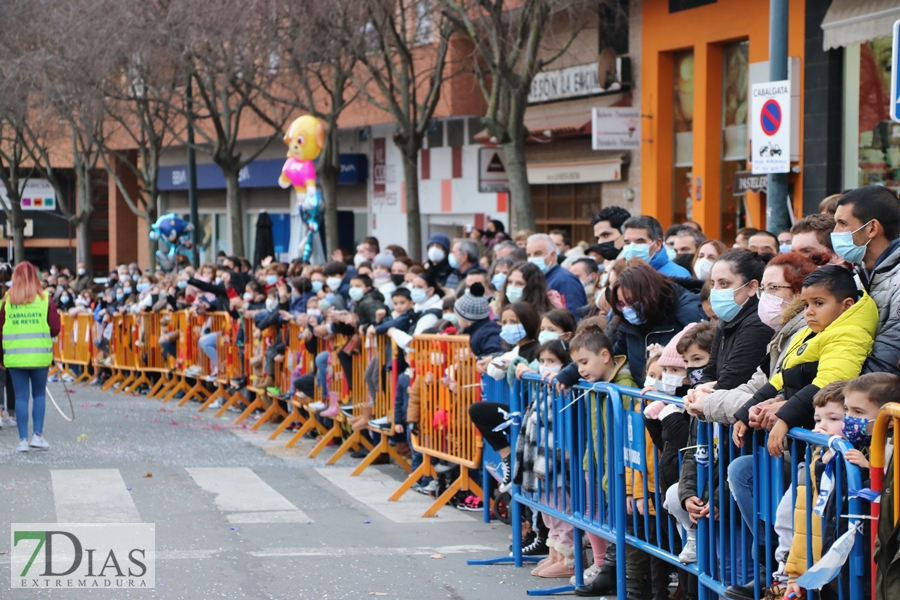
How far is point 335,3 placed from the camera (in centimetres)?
1839

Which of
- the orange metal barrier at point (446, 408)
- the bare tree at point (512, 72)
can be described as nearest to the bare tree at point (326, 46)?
the bare tree at point (512, 72)

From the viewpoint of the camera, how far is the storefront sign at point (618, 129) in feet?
69.3

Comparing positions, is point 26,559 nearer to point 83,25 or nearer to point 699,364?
point 699,364

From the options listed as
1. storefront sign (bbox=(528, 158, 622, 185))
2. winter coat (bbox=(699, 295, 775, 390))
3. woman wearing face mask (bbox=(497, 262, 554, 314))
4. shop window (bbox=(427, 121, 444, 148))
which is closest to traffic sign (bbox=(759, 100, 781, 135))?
woman wearing face mask (bbox=(497, 262, 554, 314))

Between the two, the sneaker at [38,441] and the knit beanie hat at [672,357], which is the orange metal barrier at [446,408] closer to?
the knit beanie hat at [672,357]

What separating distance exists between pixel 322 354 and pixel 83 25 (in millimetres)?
10659

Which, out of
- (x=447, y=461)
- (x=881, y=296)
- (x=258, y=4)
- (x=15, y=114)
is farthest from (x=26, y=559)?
(x=15, y=114)

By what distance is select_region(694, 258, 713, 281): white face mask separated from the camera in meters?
8.80

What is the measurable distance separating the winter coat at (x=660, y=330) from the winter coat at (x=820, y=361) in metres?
1.86

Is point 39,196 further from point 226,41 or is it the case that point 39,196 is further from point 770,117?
point 770,117

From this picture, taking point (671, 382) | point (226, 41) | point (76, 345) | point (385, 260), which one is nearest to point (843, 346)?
point (671, 382)

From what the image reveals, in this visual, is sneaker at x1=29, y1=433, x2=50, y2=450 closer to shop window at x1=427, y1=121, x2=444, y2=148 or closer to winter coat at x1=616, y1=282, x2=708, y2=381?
winter coat at x1=616, y1=282, x2=708, y2=381

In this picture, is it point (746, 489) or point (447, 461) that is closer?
point (746, 489)

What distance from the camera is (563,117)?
23.6 metres
